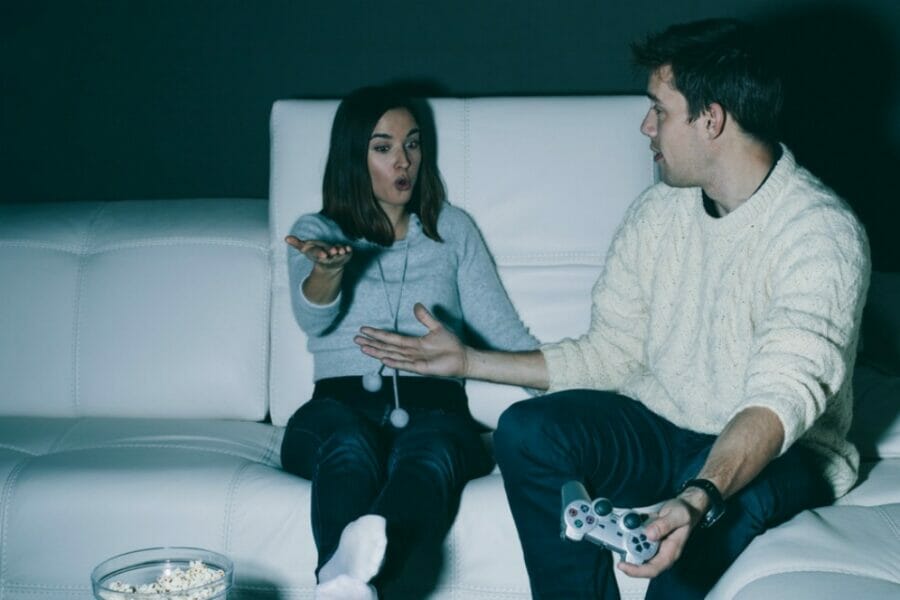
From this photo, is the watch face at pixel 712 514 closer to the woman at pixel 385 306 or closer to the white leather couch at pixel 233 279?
the woman at pixel 385 306

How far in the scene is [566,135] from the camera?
2.49m

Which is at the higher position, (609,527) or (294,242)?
(294,242)

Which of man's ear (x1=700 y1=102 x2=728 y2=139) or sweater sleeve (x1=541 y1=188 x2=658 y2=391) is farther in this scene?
sweater sleeve (x1=541 y1=188 x2=658 y2=391)

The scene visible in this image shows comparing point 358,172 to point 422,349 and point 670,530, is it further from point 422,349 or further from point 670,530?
point 670,530

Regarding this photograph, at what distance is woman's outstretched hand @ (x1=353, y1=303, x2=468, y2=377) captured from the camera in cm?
198

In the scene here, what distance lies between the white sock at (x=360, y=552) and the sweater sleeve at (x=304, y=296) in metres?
0.71

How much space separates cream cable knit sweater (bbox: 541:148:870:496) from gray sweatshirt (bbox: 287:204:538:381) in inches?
12.4

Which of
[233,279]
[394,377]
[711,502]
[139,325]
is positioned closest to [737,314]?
[711,502]

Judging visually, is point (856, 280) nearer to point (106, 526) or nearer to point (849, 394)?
point (849, 394)

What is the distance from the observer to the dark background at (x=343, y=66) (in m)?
2.85

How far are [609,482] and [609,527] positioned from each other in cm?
46

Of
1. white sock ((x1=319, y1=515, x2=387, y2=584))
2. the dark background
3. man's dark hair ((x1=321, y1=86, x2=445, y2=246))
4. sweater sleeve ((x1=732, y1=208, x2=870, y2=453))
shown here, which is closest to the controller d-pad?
sweater sleeve ((x1=732, y1=208, x2=870, y2=453))

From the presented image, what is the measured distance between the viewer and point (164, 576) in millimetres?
1438

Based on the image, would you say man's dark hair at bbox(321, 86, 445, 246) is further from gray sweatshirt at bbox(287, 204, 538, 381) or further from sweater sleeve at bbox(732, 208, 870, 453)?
sweater sleeve at bbox(732, 208, 870, 453)
